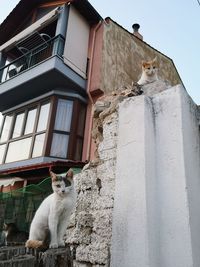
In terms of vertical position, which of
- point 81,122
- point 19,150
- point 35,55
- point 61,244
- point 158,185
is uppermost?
point 35,55

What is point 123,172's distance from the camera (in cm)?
211

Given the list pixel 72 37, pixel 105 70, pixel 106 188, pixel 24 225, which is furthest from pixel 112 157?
pixel 72 37

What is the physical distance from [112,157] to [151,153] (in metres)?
0.48

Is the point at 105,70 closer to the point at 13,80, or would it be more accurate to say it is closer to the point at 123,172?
the point at 13,80

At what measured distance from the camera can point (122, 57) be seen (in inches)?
457

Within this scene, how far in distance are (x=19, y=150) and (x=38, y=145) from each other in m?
1.07

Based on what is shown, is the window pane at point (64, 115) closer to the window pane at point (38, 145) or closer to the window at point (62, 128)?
the window at point (62, 128)

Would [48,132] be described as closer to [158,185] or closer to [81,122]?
[81,122]

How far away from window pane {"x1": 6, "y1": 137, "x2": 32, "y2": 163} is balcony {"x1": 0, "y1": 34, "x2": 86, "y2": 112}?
6.16 ft

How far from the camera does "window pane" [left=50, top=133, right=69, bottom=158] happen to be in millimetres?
9031

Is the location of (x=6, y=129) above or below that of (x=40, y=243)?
above

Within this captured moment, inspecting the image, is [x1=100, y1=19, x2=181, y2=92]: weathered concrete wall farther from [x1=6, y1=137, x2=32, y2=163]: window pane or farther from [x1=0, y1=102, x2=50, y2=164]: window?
[x1=6, y1=137, x2=32, y2=163]: window pane

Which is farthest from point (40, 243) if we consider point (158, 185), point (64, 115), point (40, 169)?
point (64, 115)

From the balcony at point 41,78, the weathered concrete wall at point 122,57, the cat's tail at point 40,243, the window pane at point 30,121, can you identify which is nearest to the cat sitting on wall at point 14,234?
the cat's tail at point 40,243
